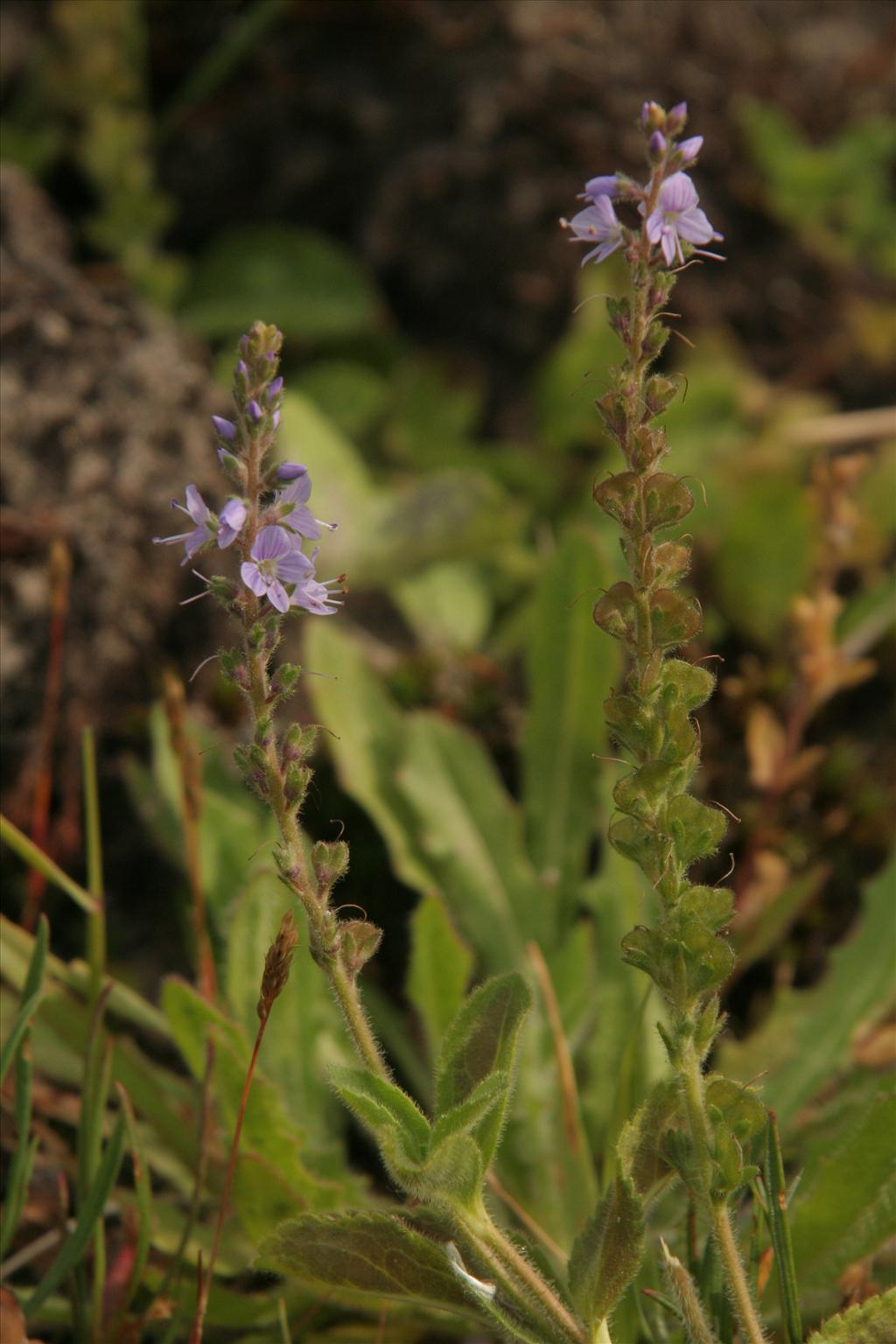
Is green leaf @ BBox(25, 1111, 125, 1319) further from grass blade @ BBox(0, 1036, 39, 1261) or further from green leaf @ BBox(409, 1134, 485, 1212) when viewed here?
green leaf @ BBox(409, 1134, 485, 1212)

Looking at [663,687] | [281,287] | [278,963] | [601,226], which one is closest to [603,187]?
[601,226]

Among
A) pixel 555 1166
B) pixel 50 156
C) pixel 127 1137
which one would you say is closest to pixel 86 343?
pixel 50 156

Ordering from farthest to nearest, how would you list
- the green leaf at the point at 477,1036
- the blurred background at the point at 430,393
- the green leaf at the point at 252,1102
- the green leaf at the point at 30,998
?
the blurred background at the point at 430,393 < the green leaf at the point at 252,1102 < the green leaf at the point at 30,998 < the green leaf at the point at 477,1036

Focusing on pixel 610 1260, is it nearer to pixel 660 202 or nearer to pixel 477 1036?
pixel 477 1036

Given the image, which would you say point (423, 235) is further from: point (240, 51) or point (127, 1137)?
point (127, 1137)

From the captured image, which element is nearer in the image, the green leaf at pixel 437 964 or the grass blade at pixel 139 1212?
the grass blade at pixel 139 1212

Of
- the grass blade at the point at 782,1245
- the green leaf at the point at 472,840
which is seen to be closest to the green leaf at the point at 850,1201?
the grass blade at the point at 782,1245

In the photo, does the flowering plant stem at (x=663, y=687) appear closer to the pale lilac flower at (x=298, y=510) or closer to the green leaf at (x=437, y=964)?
the pale lilac flower at (x=298, y=510)

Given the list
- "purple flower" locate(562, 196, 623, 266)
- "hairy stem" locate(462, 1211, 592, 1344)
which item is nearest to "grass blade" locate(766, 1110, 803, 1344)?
"hairy stem" locate(462, 1211, 592, 1344)
